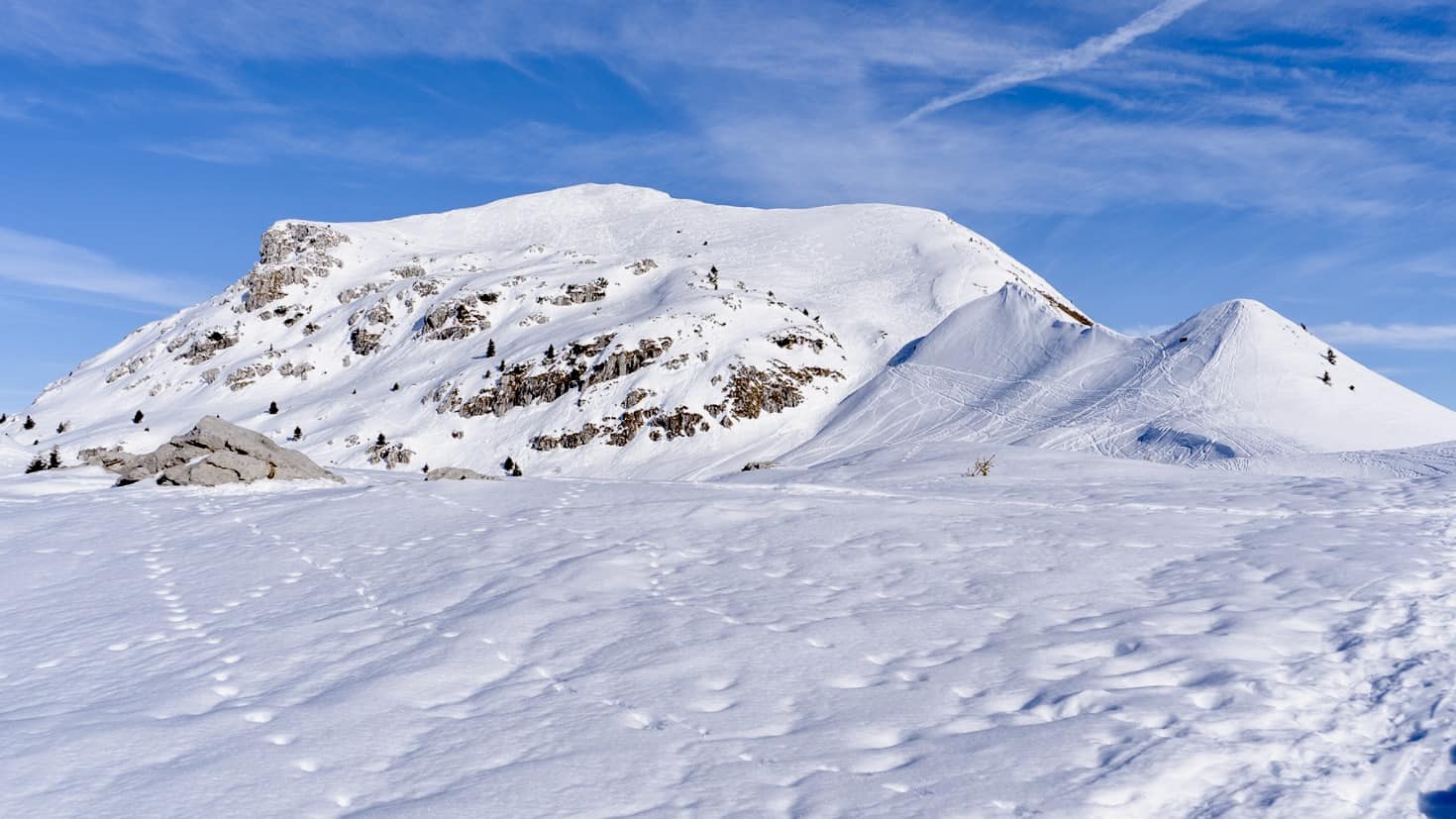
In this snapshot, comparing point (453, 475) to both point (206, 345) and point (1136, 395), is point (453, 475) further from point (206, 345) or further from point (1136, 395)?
point (206, 345)

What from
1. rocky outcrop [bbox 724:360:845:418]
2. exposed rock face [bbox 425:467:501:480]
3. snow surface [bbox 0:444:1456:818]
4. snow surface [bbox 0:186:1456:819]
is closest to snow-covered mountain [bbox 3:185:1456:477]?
rocky outcrop [bbox 724:360:845:418]

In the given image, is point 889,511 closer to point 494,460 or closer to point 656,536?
point 656,536

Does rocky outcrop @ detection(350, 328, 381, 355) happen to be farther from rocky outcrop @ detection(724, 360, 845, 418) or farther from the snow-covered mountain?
rocky outcrop @ detection(724, 360, 845, 418)

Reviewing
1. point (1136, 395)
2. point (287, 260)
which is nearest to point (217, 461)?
point (1136, 395)

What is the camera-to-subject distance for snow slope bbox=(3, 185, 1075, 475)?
163 ft

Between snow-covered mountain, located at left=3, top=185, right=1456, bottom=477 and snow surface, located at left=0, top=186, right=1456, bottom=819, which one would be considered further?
snow-covered mountain, located at left=3, top=185, right=1456, bottom=477

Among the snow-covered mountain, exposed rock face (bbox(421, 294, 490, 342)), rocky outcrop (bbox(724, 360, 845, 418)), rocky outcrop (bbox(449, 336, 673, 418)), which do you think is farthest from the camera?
exposed rock face (bbox(421, 294, 490, 342))

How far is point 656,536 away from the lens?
12.2 m

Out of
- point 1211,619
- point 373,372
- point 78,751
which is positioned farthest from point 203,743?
point 373,372

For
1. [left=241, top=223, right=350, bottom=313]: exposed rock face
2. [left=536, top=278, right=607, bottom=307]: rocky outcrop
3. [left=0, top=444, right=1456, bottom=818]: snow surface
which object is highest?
[left=241, top=223, right=350, bottom=313]: exposed rock face

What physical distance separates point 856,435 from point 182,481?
94.4ft

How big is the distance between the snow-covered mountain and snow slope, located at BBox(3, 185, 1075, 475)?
0.21 metres

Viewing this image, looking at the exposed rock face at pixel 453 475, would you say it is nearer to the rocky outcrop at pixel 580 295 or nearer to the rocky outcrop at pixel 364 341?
the rocky outcrop at pixel 580 295

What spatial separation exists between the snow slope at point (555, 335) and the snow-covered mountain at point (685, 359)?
0.70ft
